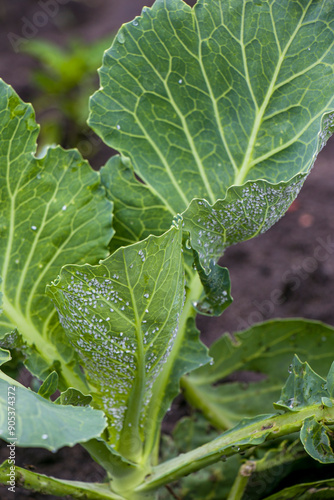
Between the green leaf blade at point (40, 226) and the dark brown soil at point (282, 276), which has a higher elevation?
the green leaf blade at point (40, 226)

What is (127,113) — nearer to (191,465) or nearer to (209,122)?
(209,122)

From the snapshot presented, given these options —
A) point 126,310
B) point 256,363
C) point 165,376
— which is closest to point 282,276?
point 256,363

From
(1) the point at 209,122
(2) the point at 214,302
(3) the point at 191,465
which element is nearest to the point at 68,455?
(3) the point at 191,465

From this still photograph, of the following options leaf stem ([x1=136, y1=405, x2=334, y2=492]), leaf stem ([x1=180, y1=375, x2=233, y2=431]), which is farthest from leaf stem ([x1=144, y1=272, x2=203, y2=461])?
leaf stem ([x1=180, y1=375, x2=233, y2=431])

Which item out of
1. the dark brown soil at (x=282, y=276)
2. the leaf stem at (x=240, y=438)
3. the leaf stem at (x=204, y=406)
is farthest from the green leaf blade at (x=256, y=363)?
the leaf stem at (x=240, y=438)

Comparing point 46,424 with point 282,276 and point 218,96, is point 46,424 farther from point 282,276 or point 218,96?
point 282,276

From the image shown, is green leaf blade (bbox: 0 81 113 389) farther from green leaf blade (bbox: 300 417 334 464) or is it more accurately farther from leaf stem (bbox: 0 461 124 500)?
green leaf blade (bbox: 300 417 334 464)

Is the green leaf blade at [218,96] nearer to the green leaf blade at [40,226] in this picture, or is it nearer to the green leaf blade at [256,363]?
the green leaf blade at [40,226]

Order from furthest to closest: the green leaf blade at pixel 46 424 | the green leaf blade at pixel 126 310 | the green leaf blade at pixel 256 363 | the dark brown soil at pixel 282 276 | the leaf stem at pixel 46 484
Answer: the dark brown soil at pixel 282 276, the green leaf blade at pixel 256 363, the leaf stem at pixel 46 484, the green leaf blade at pixel 126 310, the green leaf blade at pixel 46 424

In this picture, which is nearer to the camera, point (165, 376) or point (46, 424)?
point (46, 424)
